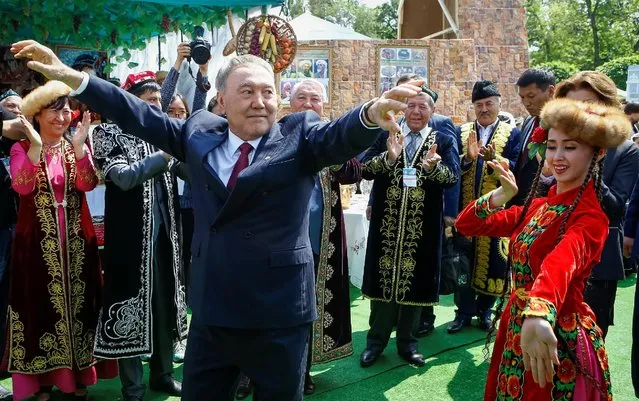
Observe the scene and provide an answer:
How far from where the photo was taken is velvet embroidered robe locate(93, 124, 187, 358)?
3.80 m

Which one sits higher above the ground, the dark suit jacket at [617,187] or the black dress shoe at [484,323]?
the dark suit jacket at [617,187]

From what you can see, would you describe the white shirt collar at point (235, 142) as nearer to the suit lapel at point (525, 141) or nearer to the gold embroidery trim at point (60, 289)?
the gold embroidery trim at point (60, 289)

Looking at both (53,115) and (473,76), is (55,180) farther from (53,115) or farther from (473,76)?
(473,76)

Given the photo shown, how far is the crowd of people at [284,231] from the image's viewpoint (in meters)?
2.44

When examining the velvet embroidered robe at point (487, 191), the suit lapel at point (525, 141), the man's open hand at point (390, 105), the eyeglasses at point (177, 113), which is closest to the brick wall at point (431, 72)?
the velvet embroidered robe at point (487, 191)

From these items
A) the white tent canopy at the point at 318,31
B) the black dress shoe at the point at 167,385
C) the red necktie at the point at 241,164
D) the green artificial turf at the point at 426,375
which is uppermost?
the white tent canopy at the point at 318,31

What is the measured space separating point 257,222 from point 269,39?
197 inches

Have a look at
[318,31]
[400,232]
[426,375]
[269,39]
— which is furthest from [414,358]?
[318,31]

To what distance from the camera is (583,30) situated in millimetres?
35812

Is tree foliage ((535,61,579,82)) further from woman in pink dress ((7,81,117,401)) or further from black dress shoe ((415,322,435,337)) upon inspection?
woman in pink dress ((7,81,117,401))

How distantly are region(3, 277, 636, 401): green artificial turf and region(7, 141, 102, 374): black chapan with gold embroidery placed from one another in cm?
46

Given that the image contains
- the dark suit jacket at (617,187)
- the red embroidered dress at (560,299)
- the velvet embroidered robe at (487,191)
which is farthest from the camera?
the velvet embroidered robe at (487,191)

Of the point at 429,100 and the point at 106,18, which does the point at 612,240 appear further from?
the point at 106,18

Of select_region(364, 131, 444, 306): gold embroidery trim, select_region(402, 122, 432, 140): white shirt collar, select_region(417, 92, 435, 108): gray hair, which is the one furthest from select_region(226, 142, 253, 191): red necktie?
select_region(417, 92, 435, 108): gray hair
